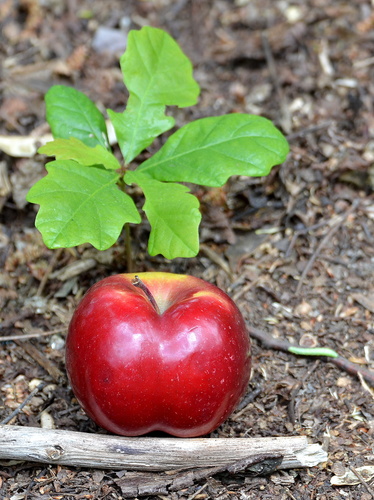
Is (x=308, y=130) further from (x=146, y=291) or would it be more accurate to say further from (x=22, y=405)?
(x=22, y=405)

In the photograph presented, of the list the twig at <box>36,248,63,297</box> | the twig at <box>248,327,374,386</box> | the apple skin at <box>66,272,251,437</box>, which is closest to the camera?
the apple skin at <box>66,272,251,437</box>

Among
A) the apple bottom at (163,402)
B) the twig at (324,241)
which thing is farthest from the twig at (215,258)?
the apple bottom at (163,402)

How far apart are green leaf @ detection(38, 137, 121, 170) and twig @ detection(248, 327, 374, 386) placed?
0.99 meters

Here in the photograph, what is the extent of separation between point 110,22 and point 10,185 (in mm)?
1721

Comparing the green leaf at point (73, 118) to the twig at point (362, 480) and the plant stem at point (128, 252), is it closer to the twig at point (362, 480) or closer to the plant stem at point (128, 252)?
the plant stem at point (128, 252)

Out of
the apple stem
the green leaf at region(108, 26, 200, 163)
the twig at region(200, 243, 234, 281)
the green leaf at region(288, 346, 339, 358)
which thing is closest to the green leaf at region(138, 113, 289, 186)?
the green leaf at region(108, 26, 200, 163)

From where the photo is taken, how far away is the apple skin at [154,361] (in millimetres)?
2232

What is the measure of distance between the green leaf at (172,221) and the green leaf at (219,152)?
15cm

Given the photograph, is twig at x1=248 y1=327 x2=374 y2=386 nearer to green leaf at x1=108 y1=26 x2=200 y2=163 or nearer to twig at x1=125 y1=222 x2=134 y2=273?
twig at x1=125 y1=222 x2=134 y2=273

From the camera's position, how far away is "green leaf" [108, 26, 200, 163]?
2877mm

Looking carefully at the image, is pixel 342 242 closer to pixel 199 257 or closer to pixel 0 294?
pixel 199 257

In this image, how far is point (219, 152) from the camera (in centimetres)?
274

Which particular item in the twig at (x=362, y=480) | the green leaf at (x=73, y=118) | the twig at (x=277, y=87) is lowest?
the twig at (x=362, y=480)

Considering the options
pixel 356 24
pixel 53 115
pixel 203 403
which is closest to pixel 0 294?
pixel 53 115
